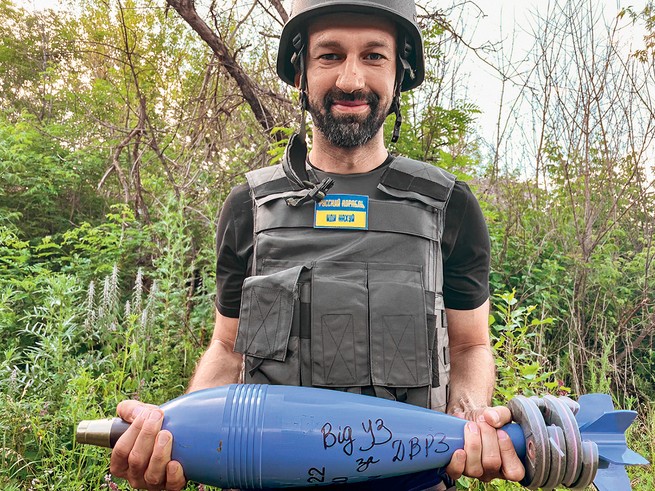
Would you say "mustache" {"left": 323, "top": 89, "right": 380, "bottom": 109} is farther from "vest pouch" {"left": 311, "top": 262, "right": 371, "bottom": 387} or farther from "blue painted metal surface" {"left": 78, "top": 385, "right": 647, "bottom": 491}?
"blue painted metal surface" {"left": 78, "top": 385, "right": 647, "bottom": 491}

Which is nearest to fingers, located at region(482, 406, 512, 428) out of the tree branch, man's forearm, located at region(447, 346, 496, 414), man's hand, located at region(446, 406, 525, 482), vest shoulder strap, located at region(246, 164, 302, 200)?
man's hand, located at region(446, 406, 525, 482)

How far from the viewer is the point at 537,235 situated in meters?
4.88

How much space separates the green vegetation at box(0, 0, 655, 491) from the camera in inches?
112

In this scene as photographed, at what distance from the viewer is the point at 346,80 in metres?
1.71

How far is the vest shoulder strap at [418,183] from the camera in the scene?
1.68 metres

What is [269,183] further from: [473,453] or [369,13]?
[473,453]

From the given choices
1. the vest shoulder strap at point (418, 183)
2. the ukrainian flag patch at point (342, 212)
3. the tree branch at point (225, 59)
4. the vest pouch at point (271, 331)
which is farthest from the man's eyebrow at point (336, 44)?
the tree branch at point (225, 59)

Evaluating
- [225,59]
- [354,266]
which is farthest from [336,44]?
[225,59]

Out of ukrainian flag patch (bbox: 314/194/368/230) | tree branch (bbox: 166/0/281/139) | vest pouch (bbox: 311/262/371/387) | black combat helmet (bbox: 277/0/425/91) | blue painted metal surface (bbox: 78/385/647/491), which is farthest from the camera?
tree branch (bbox: 166/0/281/139)

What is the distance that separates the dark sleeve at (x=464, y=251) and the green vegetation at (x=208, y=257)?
1.09 metres

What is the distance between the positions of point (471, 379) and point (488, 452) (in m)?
0.56

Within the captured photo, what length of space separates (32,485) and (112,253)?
2534 millimetres

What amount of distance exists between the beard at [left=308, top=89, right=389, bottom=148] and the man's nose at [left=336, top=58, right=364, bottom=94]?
0.08 feet

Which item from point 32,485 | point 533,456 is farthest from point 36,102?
point 533,456
